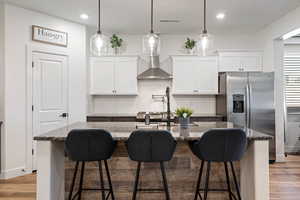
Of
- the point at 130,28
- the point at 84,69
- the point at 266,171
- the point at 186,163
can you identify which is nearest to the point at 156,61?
the point at 130,28

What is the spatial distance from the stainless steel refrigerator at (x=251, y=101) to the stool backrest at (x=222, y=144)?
271cm

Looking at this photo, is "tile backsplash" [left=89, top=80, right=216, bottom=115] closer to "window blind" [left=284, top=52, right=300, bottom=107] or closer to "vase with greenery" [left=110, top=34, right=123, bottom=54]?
"vase with greenery" [left=110, top=34, right=123, bottom=54]

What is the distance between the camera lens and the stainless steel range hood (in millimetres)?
5486

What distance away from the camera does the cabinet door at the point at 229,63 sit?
219 inches

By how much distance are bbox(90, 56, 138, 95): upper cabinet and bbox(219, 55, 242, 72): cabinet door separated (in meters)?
1.85

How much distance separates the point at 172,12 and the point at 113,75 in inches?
74.2

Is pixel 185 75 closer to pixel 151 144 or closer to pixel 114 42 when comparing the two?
pixel 114 42

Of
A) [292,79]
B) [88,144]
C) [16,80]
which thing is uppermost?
[292,79]

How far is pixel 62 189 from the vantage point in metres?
2.85

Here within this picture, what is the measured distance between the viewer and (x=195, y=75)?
5539mm

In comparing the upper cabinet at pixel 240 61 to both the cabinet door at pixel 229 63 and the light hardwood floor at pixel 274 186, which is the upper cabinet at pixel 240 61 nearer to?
the cabinet door at pixel 229 63

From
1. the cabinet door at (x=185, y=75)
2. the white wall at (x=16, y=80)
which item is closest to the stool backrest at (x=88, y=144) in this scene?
the white wall at (x=16, y=80)

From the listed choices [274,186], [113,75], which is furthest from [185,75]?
[274,186]

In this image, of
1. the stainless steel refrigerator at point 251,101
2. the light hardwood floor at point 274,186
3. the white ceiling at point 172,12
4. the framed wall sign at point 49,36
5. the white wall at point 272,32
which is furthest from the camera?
the stainless steel refrigerator at point 251,101
